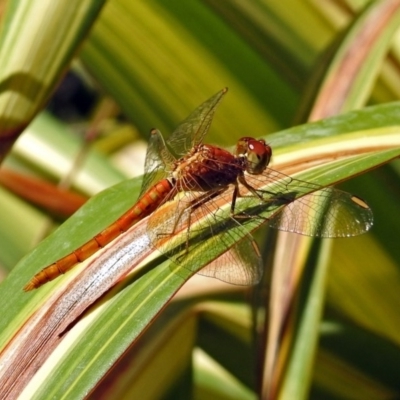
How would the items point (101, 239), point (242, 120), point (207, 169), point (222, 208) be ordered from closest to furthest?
1. point (101, 239)
2. point (222, 208)
3. point (207, 169)
4. point (242, 120)

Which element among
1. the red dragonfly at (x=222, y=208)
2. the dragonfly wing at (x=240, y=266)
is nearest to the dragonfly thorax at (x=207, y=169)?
the red dragonfly at (x=222, y=208)

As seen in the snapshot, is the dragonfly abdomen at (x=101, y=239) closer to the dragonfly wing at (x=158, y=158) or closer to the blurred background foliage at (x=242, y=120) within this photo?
the dragonfly wing at (x=158, y=158)

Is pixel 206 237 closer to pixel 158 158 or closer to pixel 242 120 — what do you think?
pixel 158 158

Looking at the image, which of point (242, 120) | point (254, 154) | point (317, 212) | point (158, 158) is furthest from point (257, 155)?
point (242, 120)

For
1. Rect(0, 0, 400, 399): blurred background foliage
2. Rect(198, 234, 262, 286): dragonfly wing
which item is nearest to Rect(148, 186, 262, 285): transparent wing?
Rect(198, 234, 262, 286): dragonfly wing

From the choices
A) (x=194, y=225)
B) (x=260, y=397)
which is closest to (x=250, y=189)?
(x=194, y=225)

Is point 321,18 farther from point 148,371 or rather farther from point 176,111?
point 148,371

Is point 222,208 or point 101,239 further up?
point 222,208

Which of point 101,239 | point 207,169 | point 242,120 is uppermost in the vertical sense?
point 242,120

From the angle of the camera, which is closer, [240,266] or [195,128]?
[240,266]
